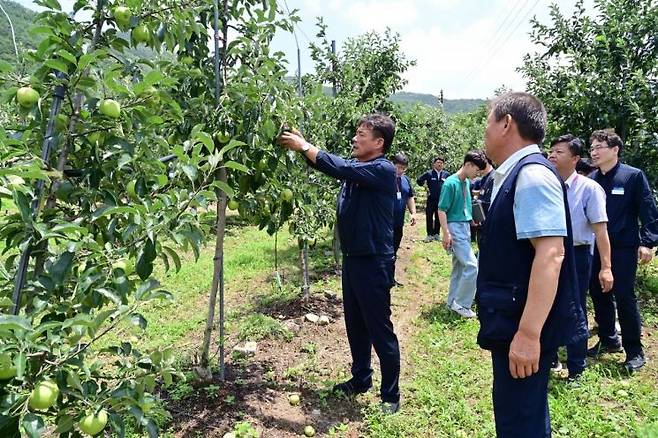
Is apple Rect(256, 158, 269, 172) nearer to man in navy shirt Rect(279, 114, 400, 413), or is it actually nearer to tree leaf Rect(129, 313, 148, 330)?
man in navy shirt Rect(279, 114, 400, 413)

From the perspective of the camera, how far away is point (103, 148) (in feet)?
5.94

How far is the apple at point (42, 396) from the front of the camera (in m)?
1.33

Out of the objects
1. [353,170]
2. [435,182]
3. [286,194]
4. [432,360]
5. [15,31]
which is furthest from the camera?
[435,182]

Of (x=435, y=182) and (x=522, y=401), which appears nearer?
(x=522, y=401)

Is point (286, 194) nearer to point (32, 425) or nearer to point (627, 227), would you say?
point (32, 425)

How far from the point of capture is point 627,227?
3.94m

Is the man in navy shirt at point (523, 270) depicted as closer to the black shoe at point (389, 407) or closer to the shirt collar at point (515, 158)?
the shirt collar at point (515, 158)

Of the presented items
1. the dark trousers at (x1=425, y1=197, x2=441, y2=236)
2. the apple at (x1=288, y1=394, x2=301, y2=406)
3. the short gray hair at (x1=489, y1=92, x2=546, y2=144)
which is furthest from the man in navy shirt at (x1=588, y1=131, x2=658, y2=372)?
the dark trousers at (x1=425, y1=197, x2=441, y2=236)

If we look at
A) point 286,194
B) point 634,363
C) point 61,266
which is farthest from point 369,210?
point 634,363

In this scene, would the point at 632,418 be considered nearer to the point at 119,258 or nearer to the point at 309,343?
the point at 309,343

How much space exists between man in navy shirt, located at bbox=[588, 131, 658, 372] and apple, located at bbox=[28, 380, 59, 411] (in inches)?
158

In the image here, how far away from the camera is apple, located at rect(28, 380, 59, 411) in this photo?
133cm

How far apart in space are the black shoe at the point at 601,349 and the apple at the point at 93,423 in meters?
4.11

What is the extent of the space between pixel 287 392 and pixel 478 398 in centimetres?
141
